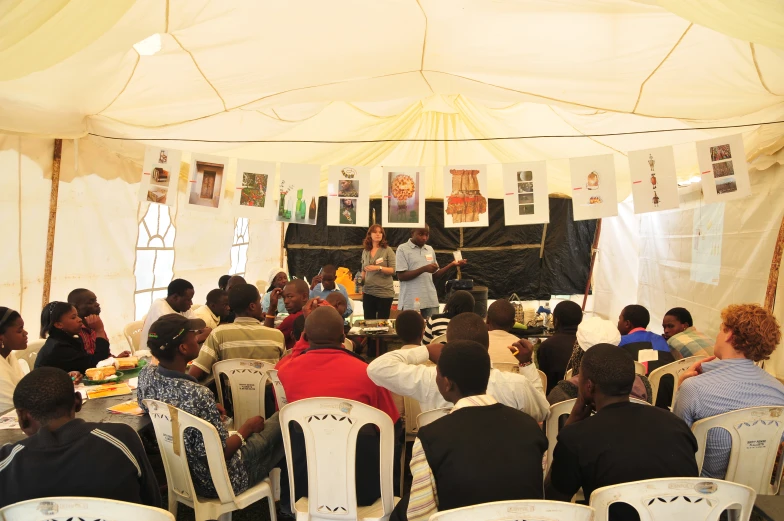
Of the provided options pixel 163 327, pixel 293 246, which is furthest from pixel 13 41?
pixel 293 246

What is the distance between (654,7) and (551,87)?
1474 mm

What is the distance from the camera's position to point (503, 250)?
1177cm

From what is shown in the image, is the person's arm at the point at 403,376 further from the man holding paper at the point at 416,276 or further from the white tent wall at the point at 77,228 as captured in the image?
the man holding paper at the point at 416,276


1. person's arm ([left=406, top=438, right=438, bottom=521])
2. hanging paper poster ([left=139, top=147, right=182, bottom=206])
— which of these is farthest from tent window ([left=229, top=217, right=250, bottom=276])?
person's arm ([left=406, top=438, right=438, bottom=521])

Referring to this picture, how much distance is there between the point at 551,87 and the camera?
5141 millimetres

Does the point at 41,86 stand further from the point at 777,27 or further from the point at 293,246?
the point at 293,246

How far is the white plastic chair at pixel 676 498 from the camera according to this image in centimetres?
201

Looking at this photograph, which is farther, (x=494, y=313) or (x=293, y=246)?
(x=293, y=246)

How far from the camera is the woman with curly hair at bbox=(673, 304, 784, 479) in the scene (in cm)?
294

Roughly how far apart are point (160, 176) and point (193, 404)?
364 cm

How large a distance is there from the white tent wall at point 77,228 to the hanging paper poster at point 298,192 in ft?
6.00

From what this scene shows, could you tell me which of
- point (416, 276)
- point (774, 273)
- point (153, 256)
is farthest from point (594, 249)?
point (153, 256)

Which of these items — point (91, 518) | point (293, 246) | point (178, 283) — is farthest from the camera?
point (293, 246)

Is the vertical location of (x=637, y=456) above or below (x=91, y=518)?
above
